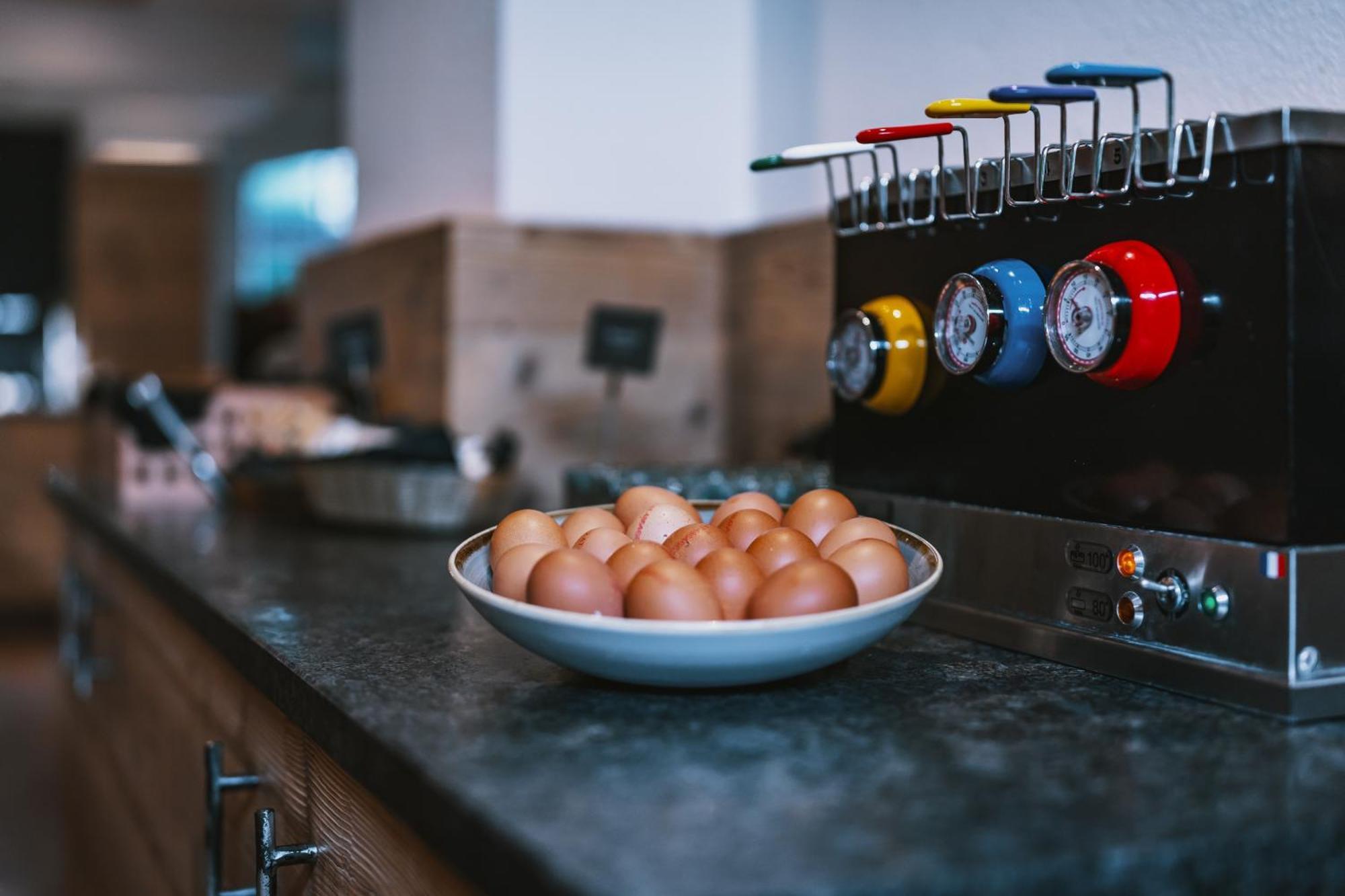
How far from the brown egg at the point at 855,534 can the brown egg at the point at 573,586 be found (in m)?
0.16

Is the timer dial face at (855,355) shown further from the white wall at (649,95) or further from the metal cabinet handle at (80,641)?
the metal cabinet handle at (80,641)

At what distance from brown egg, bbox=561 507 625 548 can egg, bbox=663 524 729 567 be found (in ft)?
0.17

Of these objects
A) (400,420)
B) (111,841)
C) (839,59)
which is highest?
(839,59)

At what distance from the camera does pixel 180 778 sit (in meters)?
1.31

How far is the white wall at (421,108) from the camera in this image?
1933mm

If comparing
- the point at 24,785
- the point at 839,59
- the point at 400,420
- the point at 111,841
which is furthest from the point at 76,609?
the point at 839,59

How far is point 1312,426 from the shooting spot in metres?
0.68

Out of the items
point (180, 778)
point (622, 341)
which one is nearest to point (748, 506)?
point (180, 778)

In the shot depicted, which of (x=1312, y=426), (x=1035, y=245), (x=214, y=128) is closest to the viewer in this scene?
(x=1312, y=426)

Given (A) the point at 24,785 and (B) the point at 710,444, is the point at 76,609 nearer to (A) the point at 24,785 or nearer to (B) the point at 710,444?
(B) the point at 710,444

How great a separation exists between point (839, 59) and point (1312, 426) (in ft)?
3.43

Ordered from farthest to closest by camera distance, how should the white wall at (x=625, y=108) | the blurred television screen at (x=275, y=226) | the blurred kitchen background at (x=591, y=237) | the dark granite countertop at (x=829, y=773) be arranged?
the blurred television screen at (x=275, y=226)
the white wall at (x=625, y=108)
the blurred kitchen background at (x=591, y=237)
the dark granite countertop at (x=829, y=773)

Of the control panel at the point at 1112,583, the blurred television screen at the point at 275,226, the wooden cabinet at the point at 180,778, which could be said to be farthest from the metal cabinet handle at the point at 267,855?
the blurred television screen at the point at 275,226

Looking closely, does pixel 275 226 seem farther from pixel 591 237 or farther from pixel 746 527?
pixel 746 527
